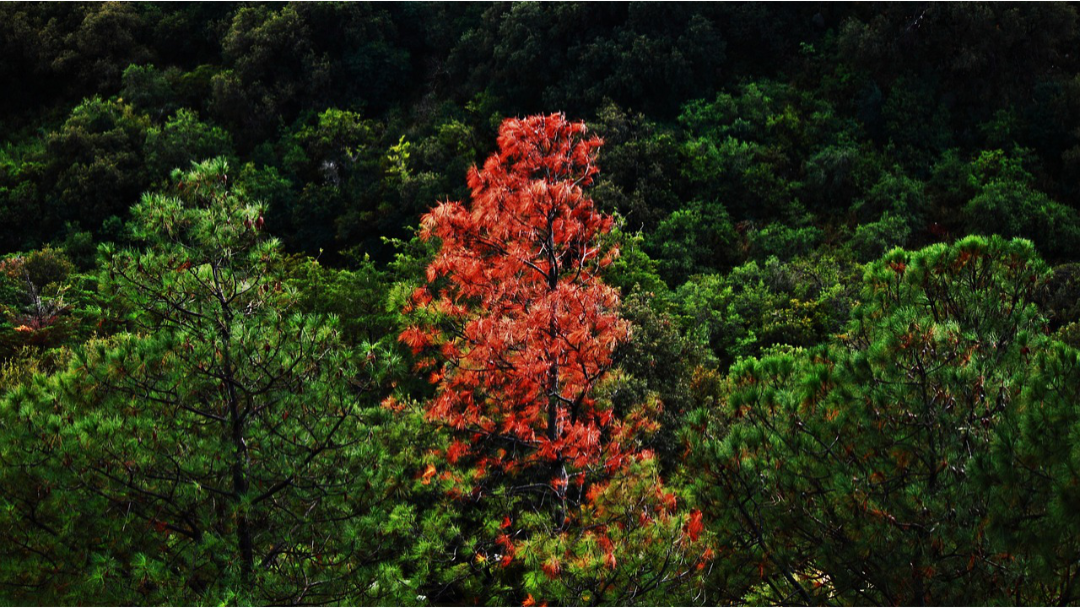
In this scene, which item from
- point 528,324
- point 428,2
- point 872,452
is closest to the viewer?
point 872,452

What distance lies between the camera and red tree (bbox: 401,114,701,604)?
25.7 feet

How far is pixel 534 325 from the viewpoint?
7.75 m

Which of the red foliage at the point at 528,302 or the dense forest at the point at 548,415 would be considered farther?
the red foliage at the point at 528,302

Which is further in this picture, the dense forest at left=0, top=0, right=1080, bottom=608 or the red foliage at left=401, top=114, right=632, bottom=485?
the red foliage at left=401, top=114, right=632, bottom=485

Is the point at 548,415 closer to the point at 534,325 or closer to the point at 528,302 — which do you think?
Answer: the point at 528,302

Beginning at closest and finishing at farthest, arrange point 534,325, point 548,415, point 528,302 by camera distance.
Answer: point 534,325
point 528,302
point 548,415

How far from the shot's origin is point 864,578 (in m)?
4.81

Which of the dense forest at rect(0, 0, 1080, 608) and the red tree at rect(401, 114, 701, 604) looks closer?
the dense forest at rect(0, 0, 1080, 608)

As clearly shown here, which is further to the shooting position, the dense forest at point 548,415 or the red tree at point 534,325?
the red tree at point 534,325

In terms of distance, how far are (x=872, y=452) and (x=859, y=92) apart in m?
20.8

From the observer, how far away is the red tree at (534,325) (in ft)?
25.7

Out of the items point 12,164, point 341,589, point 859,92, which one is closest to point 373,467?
point 341,589

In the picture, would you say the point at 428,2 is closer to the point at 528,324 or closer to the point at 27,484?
the point at 528,324

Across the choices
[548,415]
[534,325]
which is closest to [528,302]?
[534,325]
